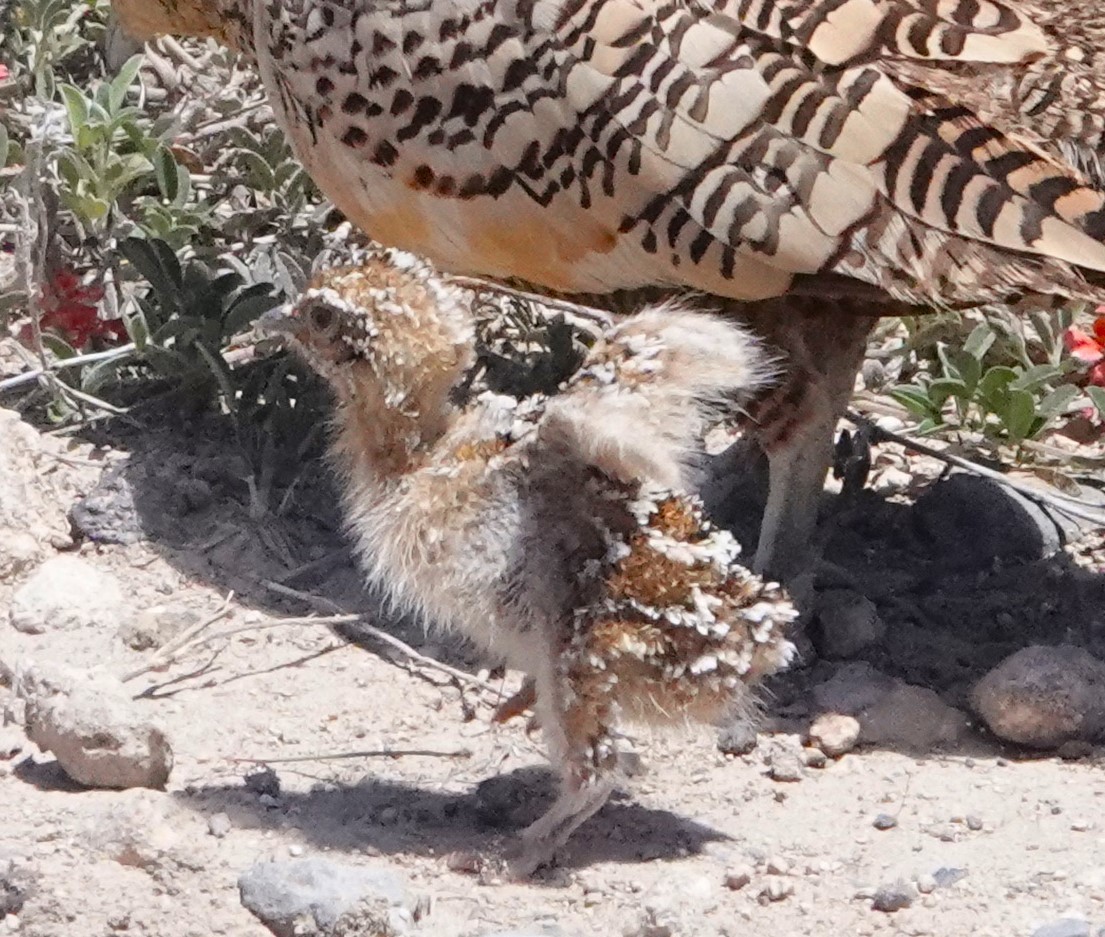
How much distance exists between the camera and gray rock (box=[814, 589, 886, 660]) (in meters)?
Answer: 4.55

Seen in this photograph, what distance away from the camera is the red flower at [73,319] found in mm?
5312

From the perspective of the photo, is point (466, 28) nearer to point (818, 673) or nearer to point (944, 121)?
point (944, 121)

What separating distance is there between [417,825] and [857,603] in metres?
1.31

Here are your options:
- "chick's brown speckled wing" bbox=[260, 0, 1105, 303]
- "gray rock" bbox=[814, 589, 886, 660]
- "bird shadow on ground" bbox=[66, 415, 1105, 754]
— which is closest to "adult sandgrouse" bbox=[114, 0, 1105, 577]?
"chick's brown speckled wing" bbox=[260, 0, 1105, 303]

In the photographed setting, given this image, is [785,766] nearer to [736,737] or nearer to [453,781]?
[736,737]

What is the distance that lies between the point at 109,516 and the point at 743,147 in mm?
1700

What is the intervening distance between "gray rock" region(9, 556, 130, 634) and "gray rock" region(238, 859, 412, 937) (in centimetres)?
124

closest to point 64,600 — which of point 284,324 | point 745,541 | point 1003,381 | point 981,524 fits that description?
point 284,324

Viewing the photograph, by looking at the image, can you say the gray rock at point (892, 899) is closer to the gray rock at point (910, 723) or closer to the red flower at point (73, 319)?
the gray rock at point (910, 723)

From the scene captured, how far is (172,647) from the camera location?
4285mm

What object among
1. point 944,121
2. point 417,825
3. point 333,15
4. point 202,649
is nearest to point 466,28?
point 333,15

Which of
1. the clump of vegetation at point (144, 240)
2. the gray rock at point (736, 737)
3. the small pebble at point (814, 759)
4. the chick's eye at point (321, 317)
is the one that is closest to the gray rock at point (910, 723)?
Result: the small pebble at point (814, 759)

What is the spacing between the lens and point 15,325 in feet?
18.2

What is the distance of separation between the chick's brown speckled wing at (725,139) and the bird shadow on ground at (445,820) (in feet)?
3.80
